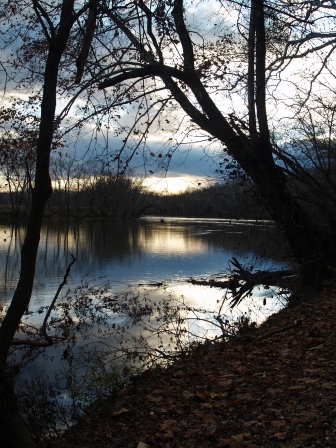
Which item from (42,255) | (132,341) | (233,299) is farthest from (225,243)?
(132,341)

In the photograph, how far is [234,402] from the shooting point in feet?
14.9

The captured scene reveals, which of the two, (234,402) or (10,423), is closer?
(10,423)

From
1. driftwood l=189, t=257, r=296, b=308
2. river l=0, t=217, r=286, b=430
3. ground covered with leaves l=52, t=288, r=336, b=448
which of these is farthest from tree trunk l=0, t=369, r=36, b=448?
driftwood l=189, t=257, r=296, b=308

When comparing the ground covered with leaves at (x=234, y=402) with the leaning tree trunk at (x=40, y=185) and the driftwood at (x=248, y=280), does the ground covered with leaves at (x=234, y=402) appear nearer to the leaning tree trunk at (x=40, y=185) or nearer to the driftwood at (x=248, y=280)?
the leaning tree trunk at (x=40, y=185)

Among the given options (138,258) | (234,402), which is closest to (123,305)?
(234,402)

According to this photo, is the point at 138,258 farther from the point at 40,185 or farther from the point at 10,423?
the point at 10,423

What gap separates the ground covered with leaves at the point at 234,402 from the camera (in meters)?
3.76

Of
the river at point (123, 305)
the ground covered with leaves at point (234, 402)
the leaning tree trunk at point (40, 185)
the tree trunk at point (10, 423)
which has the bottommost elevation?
the river at point (123, 305)

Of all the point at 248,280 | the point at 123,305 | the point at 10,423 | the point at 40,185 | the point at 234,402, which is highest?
the point at 40,185

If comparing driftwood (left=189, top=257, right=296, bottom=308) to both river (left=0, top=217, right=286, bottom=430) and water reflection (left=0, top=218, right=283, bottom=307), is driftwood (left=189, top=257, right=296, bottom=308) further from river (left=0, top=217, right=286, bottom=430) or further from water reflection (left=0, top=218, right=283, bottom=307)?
water reflection (left=0, top=218, right=283, bottom=307)

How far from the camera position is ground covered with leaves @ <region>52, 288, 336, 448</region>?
3.76m

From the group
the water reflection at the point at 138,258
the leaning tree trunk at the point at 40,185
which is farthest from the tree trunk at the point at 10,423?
the water reflection at the point at 138,258

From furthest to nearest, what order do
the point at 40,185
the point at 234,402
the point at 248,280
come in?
the point at 248,280, the point at 40,185, the point at 234,402

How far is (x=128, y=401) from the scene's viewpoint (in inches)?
221
